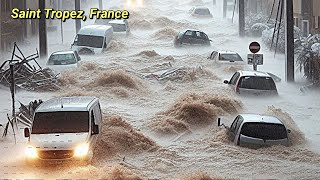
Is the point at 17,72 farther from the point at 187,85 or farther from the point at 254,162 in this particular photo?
the point at 254,162

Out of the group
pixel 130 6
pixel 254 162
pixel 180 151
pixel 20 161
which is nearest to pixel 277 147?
pixel 254 162

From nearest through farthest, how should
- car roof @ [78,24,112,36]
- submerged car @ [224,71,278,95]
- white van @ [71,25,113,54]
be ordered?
submerged car @ [224,71,278,95] → white van @ [71,25,113,54] → car roof @ [78,24,112,36]

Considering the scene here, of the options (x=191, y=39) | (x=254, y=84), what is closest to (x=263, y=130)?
(x=254, y=84)

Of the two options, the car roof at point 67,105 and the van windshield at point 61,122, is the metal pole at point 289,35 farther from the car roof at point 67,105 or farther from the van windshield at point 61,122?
the van windshield at point 61,122

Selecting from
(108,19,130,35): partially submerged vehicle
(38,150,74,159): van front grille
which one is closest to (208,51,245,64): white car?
(108,19,130,35): partially submerged vehicle

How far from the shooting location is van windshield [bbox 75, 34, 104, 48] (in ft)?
140

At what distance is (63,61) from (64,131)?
19203 mm

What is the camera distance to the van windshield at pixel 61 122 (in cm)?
1544

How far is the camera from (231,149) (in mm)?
17203

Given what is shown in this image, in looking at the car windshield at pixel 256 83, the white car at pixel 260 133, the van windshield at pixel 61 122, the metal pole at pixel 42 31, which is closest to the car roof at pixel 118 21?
the metal pole at pixel 42 31

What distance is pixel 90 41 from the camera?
4294 centimetres

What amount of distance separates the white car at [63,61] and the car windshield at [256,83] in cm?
1127

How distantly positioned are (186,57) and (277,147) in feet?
80.2

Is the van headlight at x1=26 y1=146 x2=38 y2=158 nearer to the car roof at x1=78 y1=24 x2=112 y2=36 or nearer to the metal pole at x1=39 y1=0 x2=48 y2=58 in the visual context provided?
the metal pole at x1=39 y1=0 x2=48 y2=58
